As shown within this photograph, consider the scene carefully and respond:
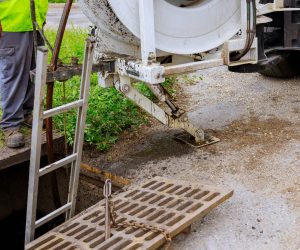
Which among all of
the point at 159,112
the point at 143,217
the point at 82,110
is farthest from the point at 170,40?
the point at 143,217

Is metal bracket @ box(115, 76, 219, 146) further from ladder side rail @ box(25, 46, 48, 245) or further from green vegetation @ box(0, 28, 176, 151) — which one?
ladder side rail @ box(25, 46, 48, 245)

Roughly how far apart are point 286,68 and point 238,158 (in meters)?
2.08

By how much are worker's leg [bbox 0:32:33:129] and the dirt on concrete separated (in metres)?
0.76

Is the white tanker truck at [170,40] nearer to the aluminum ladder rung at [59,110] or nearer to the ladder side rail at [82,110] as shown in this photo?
the ladder side rail at [82,110]

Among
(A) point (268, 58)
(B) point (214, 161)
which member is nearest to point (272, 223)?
(B) point (214, 161)

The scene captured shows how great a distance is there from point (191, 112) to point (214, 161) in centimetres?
119

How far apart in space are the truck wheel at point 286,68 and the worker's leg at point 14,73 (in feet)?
8.96

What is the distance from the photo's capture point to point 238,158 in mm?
3928

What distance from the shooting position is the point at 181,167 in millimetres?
3885

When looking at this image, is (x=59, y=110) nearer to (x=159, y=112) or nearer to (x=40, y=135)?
(x=40, y=135)

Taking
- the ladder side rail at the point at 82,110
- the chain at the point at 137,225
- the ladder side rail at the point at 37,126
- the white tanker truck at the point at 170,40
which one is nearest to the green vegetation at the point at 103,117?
the white tanker truck at the point at 170,40

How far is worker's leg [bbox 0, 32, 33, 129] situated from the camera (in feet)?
12.5

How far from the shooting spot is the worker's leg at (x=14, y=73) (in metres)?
3.80

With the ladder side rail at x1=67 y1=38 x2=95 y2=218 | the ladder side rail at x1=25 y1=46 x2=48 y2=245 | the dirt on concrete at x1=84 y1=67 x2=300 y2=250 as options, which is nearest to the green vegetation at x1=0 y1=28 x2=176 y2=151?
the dirt on concrete at x1=84 y1=67 x2=300 y2=250
